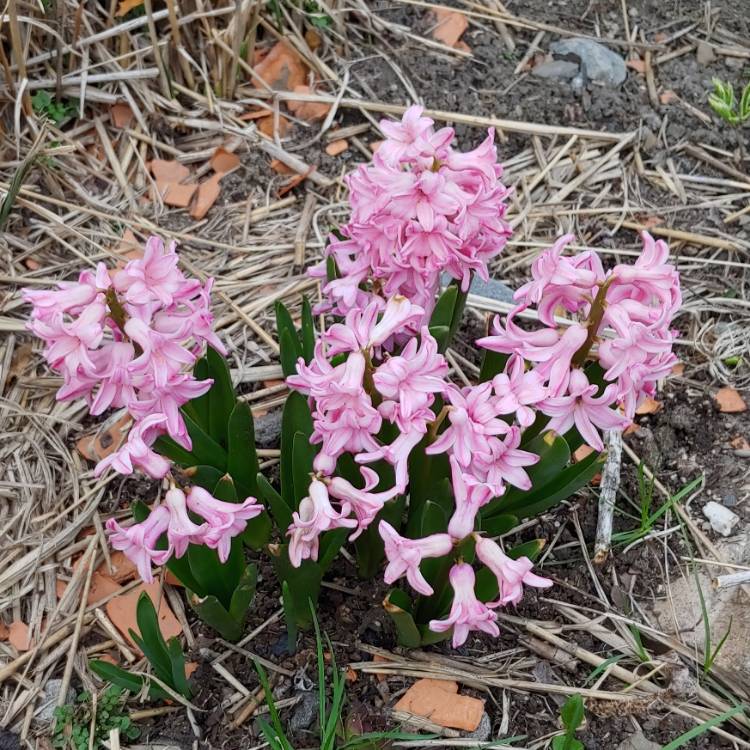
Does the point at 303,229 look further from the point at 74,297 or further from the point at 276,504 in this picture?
the point at 74,297

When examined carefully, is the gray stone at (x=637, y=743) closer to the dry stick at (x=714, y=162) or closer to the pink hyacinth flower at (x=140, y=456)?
the pink hyacinth flower at (x=140, y=456)

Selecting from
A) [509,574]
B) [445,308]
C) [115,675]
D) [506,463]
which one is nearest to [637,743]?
[509,574]

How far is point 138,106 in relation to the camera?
3.88 meters

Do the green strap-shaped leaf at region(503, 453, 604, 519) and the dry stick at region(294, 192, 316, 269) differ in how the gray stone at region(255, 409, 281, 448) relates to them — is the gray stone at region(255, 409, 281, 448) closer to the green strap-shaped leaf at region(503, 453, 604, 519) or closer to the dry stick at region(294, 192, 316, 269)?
the dry stick at region(294, 192, 316, 269)

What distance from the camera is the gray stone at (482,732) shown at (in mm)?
2322

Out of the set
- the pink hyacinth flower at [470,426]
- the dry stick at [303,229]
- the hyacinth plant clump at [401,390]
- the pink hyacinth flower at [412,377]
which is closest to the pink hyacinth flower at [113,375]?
the hyacinth plant clump at [401,390]

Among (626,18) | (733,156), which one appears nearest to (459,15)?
(626,18)

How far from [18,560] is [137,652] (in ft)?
1.58

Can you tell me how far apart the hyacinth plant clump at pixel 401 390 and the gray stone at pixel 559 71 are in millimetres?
2243

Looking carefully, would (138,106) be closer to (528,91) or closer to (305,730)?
(528,91)

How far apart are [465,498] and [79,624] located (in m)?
1.28

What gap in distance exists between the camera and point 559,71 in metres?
4.21

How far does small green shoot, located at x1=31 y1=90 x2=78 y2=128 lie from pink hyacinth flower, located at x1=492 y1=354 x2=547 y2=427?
2562mm

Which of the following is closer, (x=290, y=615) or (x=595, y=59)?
(x=290, y=615)
